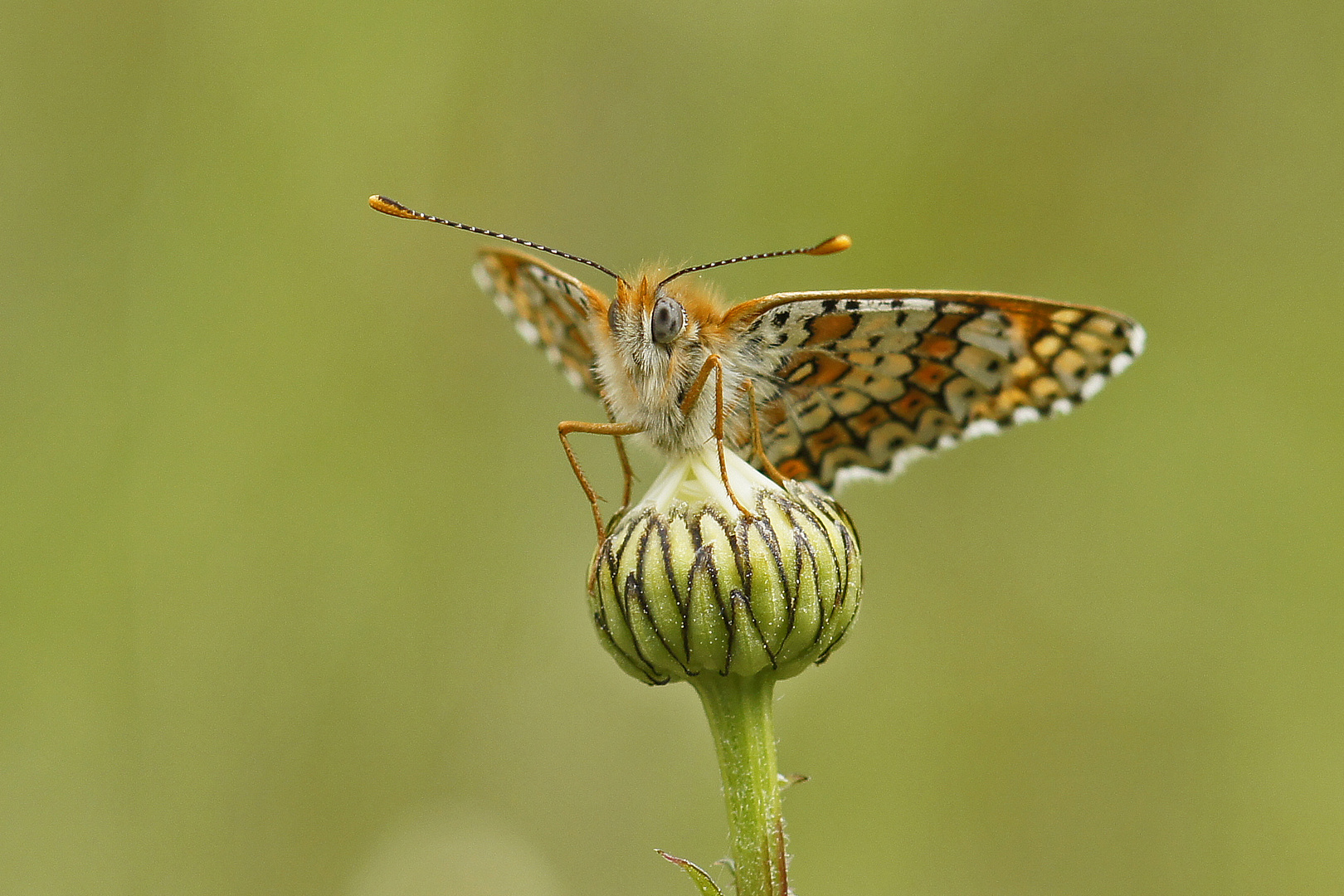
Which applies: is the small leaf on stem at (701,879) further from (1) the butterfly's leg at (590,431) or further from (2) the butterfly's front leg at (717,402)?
(1) the butterfly's leg at (590,431)

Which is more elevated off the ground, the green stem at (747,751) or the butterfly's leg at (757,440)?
the butterfly's leg at (757,440)

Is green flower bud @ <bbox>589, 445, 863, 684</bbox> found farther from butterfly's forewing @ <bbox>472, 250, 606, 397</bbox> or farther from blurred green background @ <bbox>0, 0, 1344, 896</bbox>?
blurred green background @ <bbox>0, 0, 1344, 896</bbox>

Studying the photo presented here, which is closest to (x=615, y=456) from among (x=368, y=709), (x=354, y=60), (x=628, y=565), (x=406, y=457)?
(x=406, y=457)

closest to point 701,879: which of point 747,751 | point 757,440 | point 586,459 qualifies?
point 747,751

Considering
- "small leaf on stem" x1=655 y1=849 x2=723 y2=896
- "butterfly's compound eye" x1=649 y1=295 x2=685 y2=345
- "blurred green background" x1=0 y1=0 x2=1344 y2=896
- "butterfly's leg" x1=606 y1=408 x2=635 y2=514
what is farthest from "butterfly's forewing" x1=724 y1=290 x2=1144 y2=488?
"blurred green background" x1=0 y1=0 x2=1344 y2=896

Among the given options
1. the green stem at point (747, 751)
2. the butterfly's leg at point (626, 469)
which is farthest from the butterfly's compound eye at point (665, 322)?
the green stem at point (747, 751)

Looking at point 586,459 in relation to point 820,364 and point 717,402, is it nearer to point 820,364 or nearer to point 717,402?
point 820,364
